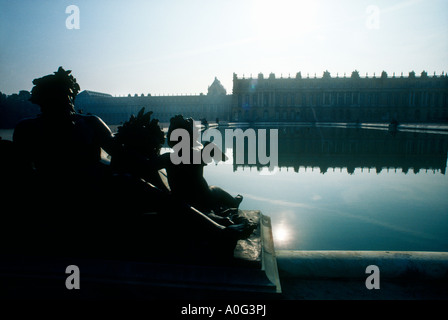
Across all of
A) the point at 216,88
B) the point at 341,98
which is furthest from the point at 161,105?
the point at 341,98

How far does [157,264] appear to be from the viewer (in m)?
1.72

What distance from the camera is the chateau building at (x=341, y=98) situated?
49844 mm

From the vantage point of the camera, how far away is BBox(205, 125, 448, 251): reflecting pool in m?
2.98

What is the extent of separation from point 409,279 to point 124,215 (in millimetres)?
2077

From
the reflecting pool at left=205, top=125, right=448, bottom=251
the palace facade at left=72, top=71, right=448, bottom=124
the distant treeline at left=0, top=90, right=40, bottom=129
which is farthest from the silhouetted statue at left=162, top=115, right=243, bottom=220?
the palace facade at left=72, top=71, right=448, bottom=124

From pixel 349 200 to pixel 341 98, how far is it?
5332cm

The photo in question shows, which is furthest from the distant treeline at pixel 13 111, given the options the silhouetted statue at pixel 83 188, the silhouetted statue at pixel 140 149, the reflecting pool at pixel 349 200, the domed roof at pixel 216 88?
the domed roof at pixel 216 88

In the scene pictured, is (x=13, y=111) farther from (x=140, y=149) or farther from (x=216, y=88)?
(x=216, y=88)

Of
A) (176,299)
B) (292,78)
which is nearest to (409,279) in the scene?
(176,299)

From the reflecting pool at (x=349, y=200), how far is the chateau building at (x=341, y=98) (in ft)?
143

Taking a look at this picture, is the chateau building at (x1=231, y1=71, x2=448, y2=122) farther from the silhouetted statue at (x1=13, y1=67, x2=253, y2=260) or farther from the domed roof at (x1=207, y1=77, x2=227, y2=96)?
the silhouetted statue at (x1=13, y1=67, x2=253, y2=260)

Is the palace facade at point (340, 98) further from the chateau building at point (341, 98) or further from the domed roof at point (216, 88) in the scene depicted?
the domed roof at point (216, 88)
